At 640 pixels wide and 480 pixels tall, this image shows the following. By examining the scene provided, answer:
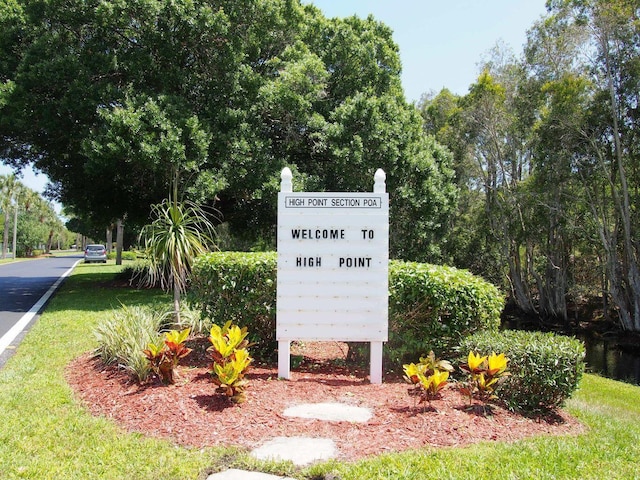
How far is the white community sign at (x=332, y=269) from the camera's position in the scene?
6.09m

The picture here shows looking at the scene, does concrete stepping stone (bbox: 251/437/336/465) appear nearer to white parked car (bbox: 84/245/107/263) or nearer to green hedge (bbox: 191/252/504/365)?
green hedge (bbox: 191/252/504/365)

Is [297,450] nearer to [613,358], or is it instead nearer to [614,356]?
[613,358]

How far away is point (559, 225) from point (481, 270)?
21.5 ft

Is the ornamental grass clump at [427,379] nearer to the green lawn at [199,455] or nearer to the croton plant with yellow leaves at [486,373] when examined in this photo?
the croton plant with yellow leaves at [486,373]

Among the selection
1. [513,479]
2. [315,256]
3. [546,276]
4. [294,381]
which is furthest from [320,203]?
[546,276]

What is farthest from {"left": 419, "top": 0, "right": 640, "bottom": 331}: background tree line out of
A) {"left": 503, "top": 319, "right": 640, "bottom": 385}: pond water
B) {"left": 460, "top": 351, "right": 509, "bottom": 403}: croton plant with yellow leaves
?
{"left": 460, "top": 351, "right": 509, "bottom": 403}: croton plant with yellow leaves

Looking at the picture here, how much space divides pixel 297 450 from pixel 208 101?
13258mm

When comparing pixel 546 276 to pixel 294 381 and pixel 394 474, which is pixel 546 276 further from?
pixel 394 474

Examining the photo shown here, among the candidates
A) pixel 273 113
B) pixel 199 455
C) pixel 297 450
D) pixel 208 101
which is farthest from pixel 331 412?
pixel 208 101

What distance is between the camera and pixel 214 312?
6918 mm

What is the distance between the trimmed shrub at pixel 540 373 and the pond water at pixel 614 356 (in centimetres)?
995

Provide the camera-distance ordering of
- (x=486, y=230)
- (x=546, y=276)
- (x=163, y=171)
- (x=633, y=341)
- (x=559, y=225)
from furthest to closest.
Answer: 1. (x=486, y=230)
2. (x=546, y=276)
3. (x=559, y=225)
4. (x=633, y=341)
5. (x=163, y=171)

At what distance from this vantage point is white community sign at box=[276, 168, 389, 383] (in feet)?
20.0

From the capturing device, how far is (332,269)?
612 cm
